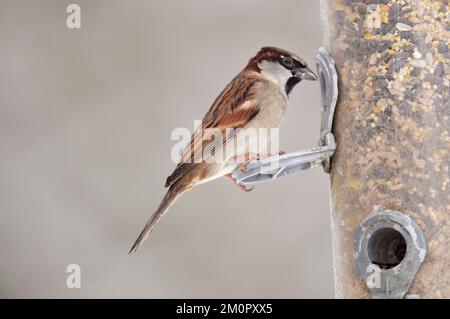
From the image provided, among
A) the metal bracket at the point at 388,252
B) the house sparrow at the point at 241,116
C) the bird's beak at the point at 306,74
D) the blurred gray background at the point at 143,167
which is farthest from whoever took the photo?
the blurred gray background at the point at 143,167

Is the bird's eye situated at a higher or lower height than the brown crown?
lower

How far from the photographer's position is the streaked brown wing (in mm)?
4141

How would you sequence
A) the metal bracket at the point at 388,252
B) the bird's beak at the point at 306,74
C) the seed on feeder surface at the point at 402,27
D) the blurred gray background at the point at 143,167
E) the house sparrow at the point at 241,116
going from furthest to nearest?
the blurred gray background at the point at 143,167 < the house sparrow at the point at 241,116 < the bird's beak at the point at 306,74 < the seed on feeder surface at the point at 402,27 < the metal bracket at the point at 388,252

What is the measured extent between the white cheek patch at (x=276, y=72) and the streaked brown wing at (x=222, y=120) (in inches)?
2.8

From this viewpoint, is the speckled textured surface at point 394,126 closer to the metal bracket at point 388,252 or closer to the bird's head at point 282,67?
A: the metal bracket at point 388,252

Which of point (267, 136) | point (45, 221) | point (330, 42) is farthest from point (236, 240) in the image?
A: point (330, 42)

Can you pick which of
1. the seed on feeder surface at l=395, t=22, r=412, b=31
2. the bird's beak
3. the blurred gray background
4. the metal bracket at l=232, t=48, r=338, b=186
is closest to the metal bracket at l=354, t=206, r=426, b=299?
the metal bracket at l=232, t=48, r=338, b=186

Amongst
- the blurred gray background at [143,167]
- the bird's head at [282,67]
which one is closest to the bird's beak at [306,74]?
the bird's head at [282,67]

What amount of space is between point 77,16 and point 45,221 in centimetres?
145

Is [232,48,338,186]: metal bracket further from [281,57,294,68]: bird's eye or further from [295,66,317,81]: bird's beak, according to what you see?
[281,57,294,68]: bird's eye

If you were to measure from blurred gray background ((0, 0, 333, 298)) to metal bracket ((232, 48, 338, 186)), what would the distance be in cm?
253

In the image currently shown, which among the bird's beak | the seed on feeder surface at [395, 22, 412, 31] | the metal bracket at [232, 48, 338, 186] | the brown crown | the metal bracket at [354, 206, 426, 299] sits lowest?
the metal bracket at [354, 206, 426, 299]

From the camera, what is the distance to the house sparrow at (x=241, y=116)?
4121 millimetres

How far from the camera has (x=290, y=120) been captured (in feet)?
21.2
